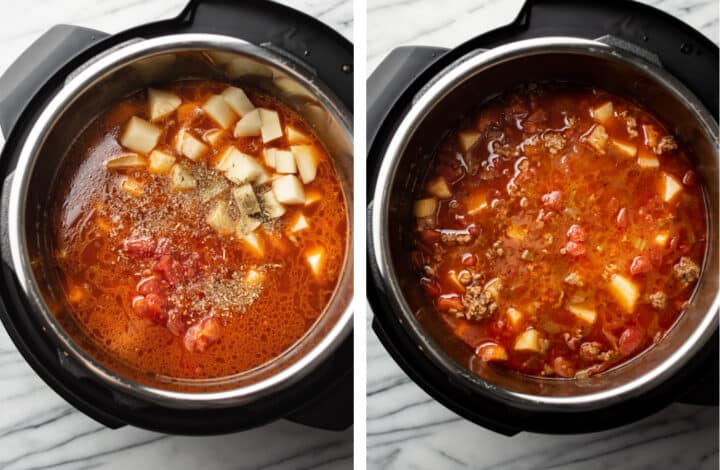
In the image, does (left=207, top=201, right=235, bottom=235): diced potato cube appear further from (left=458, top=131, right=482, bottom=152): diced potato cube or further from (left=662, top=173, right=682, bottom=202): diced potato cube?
(left=662, top=173, right=682, bottom=202): diced potato cube

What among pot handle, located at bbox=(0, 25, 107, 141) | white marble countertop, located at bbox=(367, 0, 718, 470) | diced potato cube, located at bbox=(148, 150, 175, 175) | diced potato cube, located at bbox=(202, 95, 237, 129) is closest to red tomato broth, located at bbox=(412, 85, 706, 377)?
white marble countertop, located at bbox=(367, 0, 718, 470)

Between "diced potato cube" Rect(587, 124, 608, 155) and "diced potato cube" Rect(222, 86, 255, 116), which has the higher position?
"diced potato cube" Rect(222, 86, 255, 116)

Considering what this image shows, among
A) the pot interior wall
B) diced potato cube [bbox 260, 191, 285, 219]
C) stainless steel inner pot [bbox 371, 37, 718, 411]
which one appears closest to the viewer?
stainless steel inner pot [bbox 371, 37, 718, 411]

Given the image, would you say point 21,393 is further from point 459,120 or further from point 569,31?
point 569,31

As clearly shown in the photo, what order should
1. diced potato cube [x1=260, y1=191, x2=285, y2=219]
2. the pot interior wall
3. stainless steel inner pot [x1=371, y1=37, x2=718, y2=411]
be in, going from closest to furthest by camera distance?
1. stainless steel inner pot [x1=371, y1=37, x2=718, y2=411]
2. the pot interior wall
3. diced potato cube [x1=260, y1=191, x2=285, y2=219]

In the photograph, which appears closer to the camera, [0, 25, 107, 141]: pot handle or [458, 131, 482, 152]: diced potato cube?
[0, 25, 107, 141]: pot handle

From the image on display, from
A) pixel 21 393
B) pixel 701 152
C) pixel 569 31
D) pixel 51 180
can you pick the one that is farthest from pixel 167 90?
pixel 701 152

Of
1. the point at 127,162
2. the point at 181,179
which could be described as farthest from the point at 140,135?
the point at 181,179
